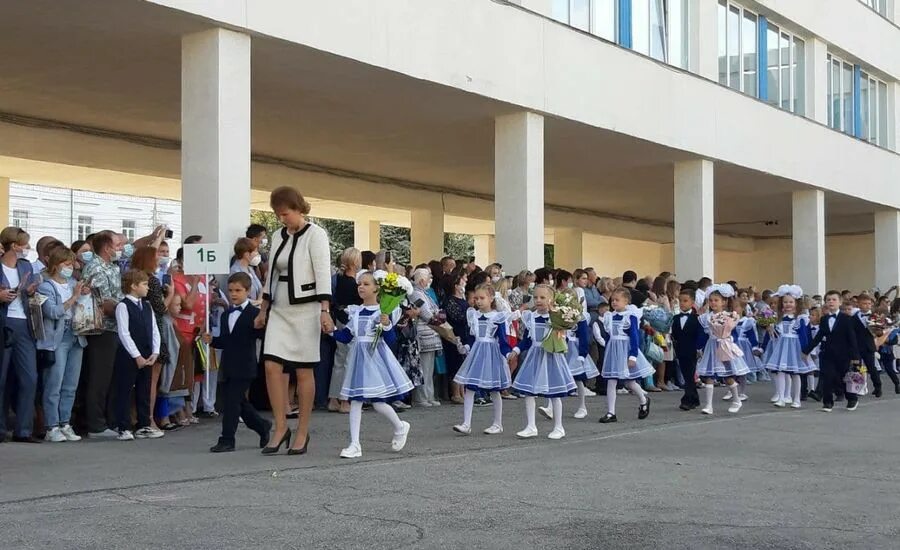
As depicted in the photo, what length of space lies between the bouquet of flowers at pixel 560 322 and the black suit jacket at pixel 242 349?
10.6 feet

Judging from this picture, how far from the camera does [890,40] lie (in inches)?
1389

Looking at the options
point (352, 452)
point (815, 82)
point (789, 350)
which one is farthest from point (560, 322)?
point (815, 82)

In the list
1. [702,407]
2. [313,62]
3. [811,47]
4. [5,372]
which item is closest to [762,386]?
[702,407]

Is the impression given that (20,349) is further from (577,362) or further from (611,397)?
(611,397)

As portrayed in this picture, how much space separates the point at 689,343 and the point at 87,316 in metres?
8.06

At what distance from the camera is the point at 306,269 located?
32.4 ft

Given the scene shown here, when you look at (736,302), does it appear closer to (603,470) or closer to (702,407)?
(702,407)

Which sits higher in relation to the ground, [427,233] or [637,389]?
[427,233]

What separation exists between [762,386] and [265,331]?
530 inches

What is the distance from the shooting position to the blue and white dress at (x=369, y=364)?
1044 cm

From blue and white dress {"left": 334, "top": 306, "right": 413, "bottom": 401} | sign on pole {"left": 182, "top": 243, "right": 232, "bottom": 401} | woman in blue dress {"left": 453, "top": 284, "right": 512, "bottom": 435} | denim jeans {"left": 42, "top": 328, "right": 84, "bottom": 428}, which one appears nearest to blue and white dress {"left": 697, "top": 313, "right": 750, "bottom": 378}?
woman in blue dress {"left": 453, "top": 284, "right": 512, "bottom": 435}

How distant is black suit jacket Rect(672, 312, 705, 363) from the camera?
1547 cm

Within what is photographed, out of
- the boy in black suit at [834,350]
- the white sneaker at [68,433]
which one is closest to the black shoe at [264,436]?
the white sneaker at [68,433]

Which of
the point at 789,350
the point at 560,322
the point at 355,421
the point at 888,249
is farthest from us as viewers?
the point at 888,249
